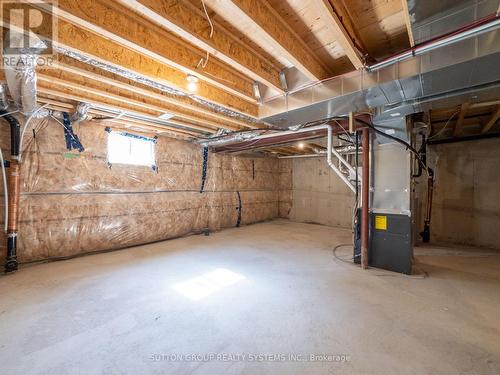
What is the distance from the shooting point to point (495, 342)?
5.10ft

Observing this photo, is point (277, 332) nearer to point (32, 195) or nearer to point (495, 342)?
point (495, 342)

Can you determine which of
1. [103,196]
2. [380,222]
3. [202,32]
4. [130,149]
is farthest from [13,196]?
[380,222]

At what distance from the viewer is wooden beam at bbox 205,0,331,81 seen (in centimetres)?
133

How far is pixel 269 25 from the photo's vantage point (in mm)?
1477

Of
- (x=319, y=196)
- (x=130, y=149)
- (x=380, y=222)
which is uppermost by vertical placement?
(x=130, y=149)

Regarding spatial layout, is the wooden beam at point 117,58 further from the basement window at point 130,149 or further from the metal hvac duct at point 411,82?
the basement window at point 130,149

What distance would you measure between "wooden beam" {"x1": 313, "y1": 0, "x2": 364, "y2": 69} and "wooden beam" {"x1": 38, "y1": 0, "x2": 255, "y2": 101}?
1090 millimetres

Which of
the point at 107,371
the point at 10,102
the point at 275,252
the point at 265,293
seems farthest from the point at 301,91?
the point at 10,102

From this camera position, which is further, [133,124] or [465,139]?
[465,139]

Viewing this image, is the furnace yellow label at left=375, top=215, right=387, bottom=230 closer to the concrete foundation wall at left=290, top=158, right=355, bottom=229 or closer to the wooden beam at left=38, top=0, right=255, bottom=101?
the wooden beam at left=38, top=0, right=255, bottom=101

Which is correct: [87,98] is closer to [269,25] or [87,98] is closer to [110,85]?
[110,85]

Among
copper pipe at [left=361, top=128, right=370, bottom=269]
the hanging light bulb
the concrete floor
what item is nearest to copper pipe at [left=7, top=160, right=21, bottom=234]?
the concrete floor

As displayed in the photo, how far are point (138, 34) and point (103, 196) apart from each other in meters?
2.93

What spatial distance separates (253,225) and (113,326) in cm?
467
